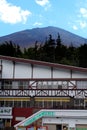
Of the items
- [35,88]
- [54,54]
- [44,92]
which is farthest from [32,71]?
[54,54]

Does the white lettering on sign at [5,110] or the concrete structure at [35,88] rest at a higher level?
the concrete structure at [35,88]

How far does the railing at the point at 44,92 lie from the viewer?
4242 cm

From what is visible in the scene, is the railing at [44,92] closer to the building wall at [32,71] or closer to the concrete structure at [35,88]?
the concrete structure at [35,88]

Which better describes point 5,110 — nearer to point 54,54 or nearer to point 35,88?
point 35,88

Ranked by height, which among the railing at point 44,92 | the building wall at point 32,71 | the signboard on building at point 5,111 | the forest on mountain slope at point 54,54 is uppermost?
the forest on mountain slope at point 54,54

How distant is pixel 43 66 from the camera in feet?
149

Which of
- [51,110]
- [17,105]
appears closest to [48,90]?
[17,105]

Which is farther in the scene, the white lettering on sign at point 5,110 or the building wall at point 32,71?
the building wall at point 32,71

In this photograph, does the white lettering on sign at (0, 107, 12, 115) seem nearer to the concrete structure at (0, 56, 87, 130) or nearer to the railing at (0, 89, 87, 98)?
the concrete structure at (0, 56, 87, 130)

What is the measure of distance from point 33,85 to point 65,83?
13.1 feet

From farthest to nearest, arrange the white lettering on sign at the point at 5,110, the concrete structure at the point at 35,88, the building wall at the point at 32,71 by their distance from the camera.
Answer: the building wall at the point at 32,71 < the white lettering on sign at the point at 5,110 < the concrete structure at the point at 35,88

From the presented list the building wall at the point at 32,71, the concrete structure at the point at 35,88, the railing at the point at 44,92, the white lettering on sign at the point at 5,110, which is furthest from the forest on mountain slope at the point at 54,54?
the white lettering on sign at the point at 5,110

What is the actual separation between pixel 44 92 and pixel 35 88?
51.2 inches

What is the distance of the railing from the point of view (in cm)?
4242
